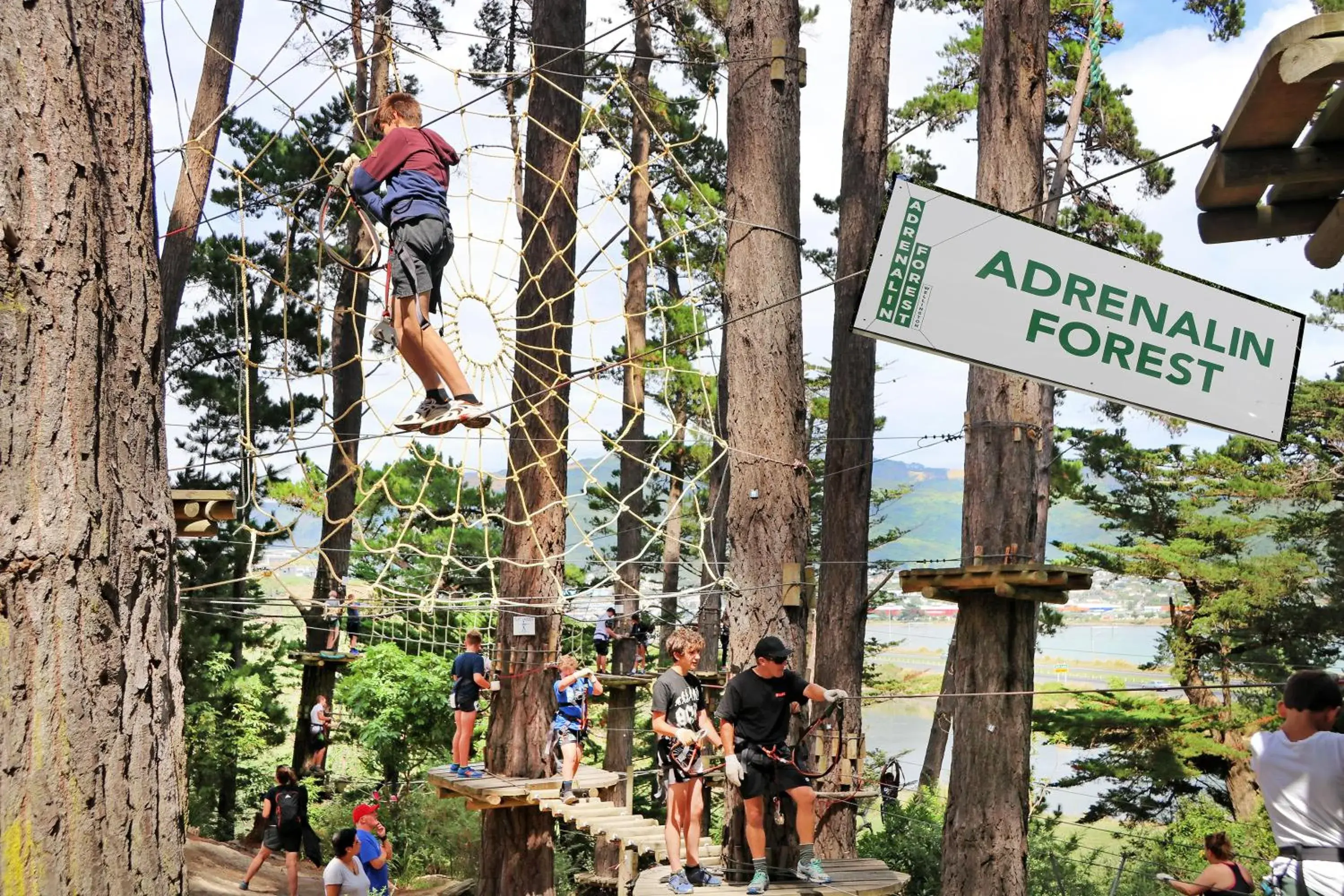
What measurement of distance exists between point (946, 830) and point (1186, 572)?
10982 mm

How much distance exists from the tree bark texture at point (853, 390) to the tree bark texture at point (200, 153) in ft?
16.1

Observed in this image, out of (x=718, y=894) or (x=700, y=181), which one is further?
(x=700, y=181)

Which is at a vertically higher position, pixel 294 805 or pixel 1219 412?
pixel 1219 412

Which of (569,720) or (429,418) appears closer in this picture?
(429,418)

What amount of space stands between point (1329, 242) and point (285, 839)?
310 inches

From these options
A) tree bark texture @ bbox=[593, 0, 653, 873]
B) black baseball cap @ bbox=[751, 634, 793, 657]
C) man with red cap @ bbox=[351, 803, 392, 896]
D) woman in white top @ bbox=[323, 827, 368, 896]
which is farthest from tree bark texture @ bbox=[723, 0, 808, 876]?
tree bark texture @ bbox=[593, 0, 653, 873]

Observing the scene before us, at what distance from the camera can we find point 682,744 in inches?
214

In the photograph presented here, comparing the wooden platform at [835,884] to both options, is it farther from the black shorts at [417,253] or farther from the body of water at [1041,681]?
the black shorts at [417,253]

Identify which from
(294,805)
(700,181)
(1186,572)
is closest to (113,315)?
(294,805)

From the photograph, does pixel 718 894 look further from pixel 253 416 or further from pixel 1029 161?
pixel 253 416

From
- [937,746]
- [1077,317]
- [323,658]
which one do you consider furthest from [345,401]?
[1077,317]

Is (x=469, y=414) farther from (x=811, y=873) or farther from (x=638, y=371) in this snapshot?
(x=638, y=371)

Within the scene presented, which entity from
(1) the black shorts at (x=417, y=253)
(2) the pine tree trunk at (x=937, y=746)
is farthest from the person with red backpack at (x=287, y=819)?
(2) the pine tree trunk at (x=937, y=746)

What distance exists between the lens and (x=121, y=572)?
7.36 ft
